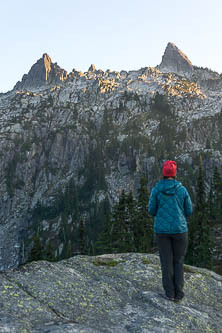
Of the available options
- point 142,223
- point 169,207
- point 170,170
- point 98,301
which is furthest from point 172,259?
point 142,223

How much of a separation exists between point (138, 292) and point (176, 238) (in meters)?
2.38

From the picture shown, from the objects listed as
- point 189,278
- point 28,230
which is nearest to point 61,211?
point 28,230

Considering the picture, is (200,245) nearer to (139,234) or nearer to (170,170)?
(139,234)

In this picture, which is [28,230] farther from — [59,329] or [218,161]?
[59,329]

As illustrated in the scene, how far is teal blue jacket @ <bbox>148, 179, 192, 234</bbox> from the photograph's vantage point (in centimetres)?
834

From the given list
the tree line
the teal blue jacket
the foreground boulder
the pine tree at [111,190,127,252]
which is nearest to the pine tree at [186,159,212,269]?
the tree line

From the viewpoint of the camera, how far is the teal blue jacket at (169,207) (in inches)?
328

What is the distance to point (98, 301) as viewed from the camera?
780 centimetres

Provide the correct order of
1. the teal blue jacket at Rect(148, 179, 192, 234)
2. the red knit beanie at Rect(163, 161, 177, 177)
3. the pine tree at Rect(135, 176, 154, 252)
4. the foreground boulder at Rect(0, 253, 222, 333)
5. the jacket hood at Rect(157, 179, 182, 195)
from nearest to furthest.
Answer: the foreground boulder at Rect(0, 253, 222, 333), the teal blue jacket at Rect(148, 179, 192, 234), the jacket hood at Rect(157, 179, 182, 195), the red knit beanie at Rect(163, 161, 177, 177), the pine tree at Rect(135, 176, 154, 252)

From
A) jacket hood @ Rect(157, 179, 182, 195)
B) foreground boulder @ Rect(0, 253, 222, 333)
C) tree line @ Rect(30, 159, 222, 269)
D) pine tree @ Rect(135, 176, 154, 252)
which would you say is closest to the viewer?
foreground boulder @ Rect(0, 253, 222, 333)

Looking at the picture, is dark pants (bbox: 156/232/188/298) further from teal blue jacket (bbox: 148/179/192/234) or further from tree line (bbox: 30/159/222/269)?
tree line (bbox: 30/159/222/269)

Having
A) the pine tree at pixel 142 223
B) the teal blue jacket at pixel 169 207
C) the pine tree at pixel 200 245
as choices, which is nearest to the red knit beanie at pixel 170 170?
the teal blue jacket at pixel 169 207

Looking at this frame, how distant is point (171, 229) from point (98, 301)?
123 inches

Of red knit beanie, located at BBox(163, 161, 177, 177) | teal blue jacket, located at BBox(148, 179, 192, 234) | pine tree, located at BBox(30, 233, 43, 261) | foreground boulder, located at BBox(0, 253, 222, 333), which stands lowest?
pine tree, located at BBox(30, 233, 43, 261)
